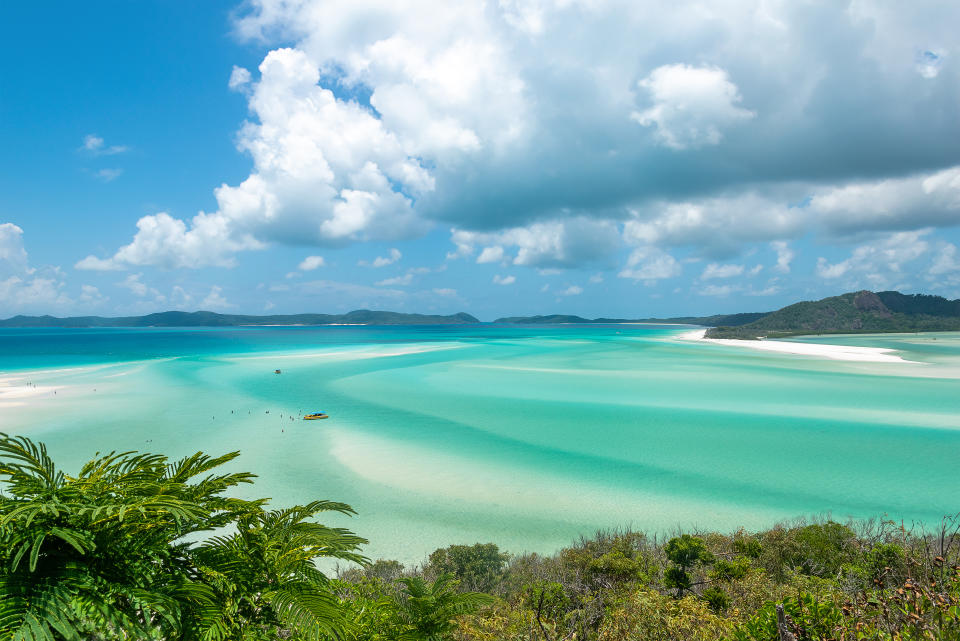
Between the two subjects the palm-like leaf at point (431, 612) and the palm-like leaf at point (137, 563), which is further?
the palm-like leaf at point (431, 612)

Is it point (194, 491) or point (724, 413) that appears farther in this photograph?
point (724, 413)

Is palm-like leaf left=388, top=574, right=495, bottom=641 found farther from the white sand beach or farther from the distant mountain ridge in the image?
the distant mountain ridge

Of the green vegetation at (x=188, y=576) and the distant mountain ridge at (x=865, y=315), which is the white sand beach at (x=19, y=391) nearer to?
the green vegetation at (x=188, y=576)

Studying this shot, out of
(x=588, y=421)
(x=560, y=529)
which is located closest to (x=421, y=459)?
(x=560, y=529)

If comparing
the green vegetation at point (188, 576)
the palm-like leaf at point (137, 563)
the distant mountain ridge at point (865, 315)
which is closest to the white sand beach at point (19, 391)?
the green vegetation at point (188, 576)

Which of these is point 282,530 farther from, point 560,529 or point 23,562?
point 560,529

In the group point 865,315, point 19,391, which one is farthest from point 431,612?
point 865,315

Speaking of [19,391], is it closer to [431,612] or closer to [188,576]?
[431,612]
